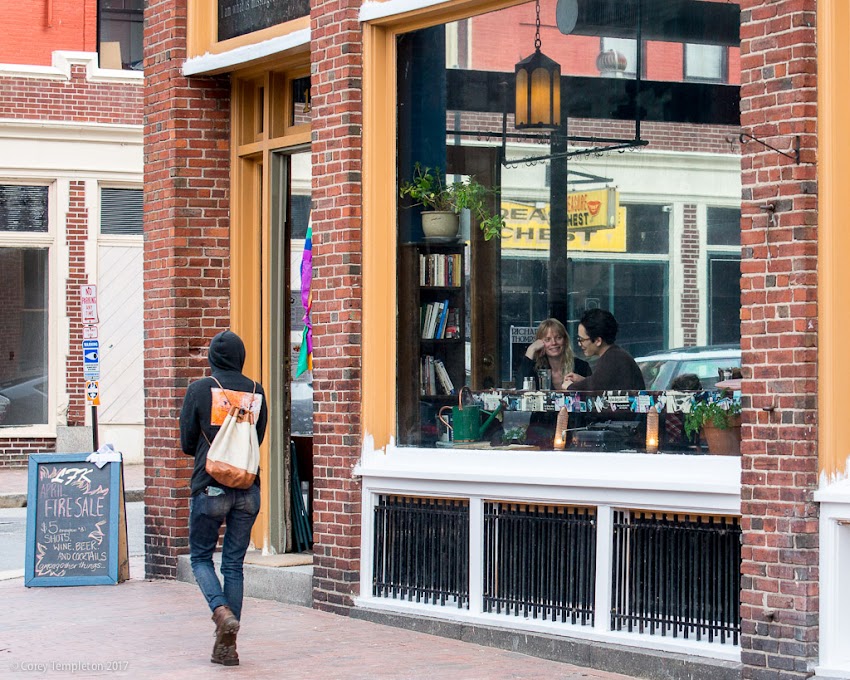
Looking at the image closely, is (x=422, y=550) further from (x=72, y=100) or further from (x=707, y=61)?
(x=72, y=100)

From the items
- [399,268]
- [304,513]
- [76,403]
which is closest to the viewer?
[399,268]

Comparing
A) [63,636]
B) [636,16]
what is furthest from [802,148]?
[63,636]

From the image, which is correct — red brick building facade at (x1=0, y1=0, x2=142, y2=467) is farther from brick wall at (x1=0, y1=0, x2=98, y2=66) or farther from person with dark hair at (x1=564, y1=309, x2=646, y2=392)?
person with dark hair at (x1=564, y1=309, x2=646, y2=392)

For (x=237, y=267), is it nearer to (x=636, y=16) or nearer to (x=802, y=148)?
(x=636, y=16)

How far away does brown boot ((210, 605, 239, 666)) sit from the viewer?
7.76 metres

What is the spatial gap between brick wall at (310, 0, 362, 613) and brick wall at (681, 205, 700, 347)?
2.46 meters

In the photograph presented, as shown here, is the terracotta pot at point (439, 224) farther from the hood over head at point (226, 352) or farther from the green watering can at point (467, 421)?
the hood over head at point (226, 352)

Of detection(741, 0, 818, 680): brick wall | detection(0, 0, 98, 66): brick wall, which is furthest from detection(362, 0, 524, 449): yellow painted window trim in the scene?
detection(0, 0, 98, 66): brick wall

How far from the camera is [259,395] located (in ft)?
27.2

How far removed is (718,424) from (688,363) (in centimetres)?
44

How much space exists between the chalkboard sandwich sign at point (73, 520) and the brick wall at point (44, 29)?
508 inches

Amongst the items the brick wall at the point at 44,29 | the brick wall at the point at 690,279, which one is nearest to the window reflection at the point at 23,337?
the brick wall at the point at 44,29

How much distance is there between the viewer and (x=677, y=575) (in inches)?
299

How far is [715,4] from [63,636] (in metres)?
5.29
